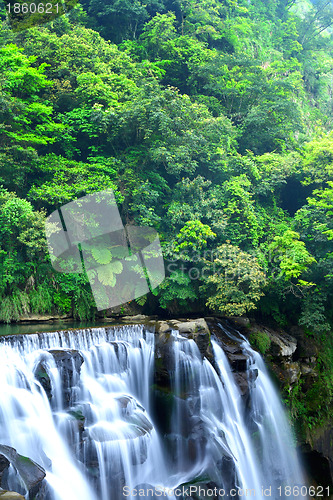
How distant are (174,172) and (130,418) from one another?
8.94 m

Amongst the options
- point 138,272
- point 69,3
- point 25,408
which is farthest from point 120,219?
point 69,3

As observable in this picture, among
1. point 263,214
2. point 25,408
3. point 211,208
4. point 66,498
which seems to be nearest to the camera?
point 66,498

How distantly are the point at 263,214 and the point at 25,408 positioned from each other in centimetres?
1143

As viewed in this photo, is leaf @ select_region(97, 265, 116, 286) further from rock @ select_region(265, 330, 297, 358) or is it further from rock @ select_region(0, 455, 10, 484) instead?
rock @ select_region(0, 455, 10, 484)

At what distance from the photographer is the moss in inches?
475

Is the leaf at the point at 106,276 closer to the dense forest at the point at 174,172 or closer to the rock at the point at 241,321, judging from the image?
the dense forest at the point at 174,172

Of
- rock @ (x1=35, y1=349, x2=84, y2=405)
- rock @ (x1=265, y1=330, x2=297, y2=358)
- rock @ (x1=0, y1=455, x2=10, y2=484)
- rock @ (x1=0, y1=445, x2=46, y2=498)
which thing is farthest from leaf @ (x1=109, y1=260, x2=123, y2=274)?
rock @ (x1=0, y1=455, x2=10, y2=484)

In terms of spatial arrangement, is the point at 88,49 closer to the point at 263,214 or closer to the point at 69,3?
the point at 69,3

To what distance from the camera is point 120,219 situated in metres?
14.7

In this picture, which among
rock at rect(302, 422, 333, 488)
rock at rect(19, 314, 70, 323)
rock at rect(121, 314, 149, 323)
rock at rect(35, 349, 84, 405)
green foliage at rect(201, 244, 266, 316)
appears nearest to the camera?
rock at rect(35, 349, 84, 405)

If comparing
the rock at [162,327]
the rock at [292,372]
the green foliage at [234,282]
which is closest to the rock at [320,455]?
the rock at [292,372]

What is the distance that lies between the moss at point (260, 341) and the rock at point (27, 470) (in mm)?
7274

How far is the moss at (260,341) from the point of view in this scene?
39.6ft

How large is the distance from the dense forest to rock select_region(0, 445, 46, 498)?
20.8 feet
